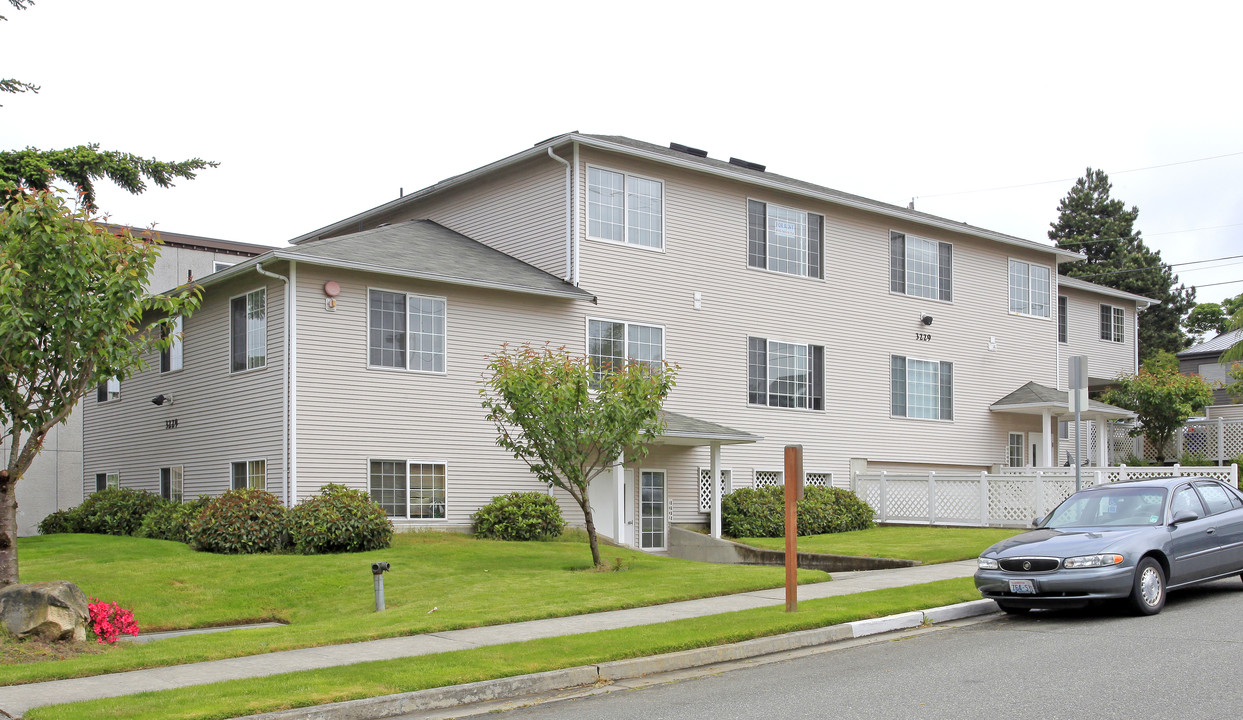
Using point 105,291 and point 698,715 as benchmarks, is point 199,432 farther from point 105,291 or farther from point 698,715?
point 698,715

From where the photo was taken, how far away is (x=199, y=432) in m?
23.3

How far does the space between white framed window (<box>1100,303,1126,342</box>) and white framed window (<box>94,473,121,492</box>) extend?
110ft

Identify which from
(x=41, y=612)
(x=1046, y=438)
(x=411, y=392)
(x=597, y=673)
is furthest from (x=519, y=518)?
(x=1046, y=438)

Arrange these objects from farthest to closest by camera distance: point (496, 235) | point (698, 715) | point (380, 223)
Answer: point (380, 223)
point (496, 235)
point (698, 715)

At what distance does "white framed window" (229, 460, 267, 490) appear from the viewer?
20906 millimetres

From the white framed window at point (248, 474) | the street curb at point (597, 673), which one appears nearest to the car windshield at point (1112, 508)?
the street curb at point (597, 673)

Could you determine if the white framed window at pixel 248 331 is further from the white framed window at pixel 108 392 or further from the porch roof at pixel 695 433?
the porch roof at pixel 695 433

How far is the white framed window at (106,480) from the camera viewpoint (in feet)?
88.8

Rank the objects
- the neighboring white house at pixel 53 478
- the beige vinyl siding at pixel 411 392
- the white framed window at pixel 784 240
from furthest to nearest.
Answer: the neighboring white house at pixel 53 478
the white framed window at pixel 784 240
the beige vinyl siding at pixel 411 392

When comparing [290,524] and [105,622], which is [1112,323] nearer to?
[290,524]

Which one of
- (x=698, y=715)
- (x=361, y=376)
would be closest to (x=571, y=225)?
(x=361, y=376)

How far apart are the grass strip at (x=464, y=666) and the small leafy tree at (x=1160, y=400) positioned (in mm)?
26530

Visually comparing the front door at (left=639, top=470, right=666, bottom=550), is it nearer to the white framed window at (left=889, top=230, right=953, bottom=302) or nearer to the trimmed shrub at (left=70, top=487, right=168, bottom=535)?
the white framed window at (left=889, top=230, right=953, bottom=302)

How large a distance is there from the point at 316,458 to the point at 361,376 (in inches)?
71.1
